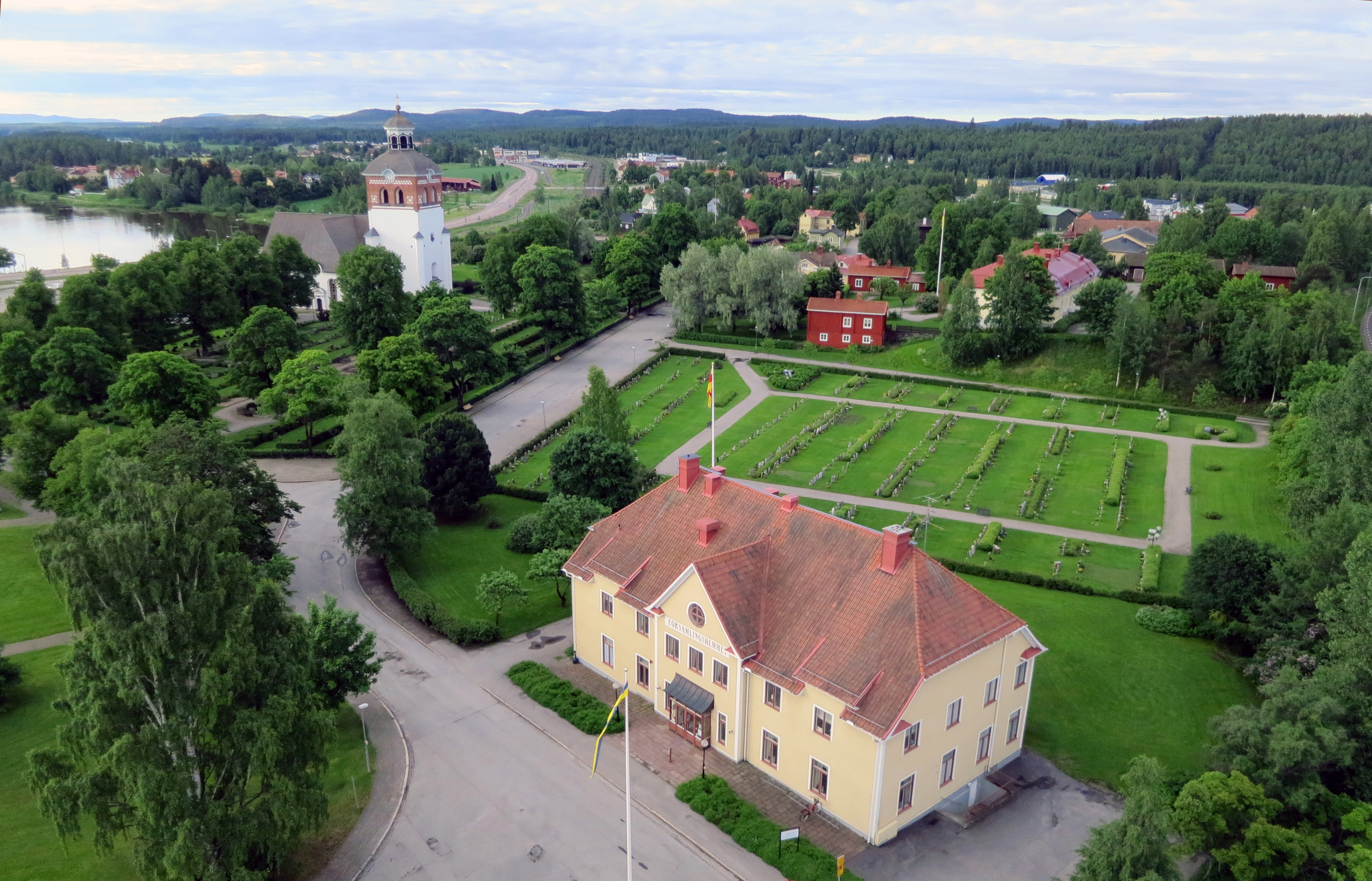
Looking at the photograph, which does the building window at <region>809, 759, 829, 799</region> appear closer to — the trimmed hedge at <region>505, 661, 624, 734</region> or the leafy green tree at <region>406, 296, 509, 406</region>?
the trimmed hedge at <region>505, 661, 624, 734</region>

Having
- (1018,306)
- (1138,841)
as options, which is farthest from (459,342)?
(1138,841)

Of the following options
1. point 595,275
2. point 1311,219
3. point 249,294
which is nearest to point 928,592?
point 249,294

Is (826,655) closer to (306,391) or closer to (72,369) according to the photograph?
(306,391)

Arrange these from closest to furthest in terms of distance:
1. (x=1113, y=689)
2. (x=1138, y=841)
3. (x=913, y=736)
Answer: (x=1138, y=841) < (x=913, y=736) < (x=1113, y=689)

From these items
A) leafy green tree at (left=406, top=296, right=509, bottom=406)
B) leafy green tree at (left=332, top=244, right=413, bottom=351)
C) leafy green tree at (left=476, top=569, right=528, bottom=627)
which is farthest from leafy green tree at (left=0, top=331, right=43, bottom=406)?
leafy green tree at (left=476, top=569, right=528, bottom=627)

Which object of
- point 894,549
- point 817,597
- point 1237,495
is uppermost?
point 894,549

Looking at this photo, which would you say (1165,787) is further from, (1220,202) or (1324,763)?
(1220,202)
